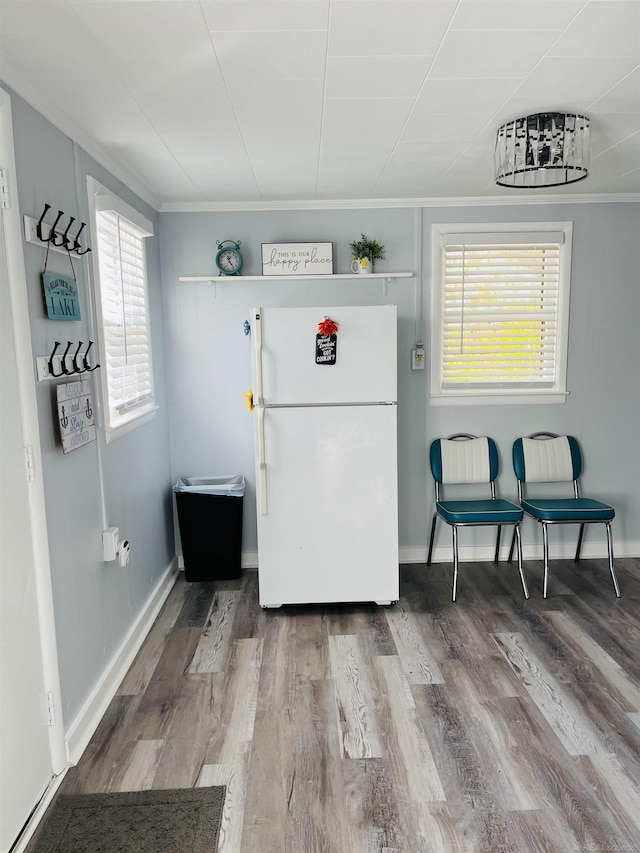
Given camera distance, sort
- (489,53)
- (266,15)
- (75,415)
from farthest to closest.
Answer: (75,415) → (489,53) → (266,15)

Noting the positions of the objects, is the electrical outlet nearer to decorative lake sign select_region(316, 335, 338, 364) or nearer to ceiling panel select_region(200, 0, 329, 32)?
decorative lake sign select_region(316, 335, 338, 364)

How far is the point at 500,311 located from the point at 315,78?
216 cm

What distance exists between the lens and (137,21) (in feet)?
5.12

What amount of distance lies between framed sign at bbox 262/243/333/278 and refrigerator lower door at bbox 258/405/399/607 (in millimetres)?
1022

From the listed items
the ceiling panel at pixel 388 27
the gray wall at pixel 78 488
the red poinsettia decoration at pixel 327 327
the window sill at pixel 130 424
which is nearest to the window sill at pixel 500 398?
the red poinsettia decoration at pixel 327 327

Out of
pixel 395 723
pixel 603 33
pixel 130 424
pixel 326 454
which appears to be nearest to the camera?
pixel 603 33

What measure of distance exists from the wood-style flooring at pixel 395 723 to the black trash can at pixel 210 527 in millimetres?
365

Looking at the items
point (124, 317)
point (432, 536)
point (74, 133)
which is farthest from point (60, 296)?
point (432, 536)

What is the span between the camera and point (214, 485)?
375 cm

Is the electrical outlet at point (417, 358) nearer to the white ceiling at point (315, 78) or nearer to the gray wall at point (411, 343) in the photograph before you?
the gray wall at point (411, 343)

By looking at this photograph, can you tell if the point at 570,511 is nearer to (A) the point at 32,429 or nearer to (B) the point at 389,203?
(B) the point at 389,203

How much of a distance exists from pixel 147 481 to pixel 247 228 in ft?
5.40

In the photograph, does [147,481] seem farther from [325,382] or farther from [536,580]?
[536,580]

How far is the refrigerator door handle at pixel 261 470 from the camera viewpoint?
3078 mm
